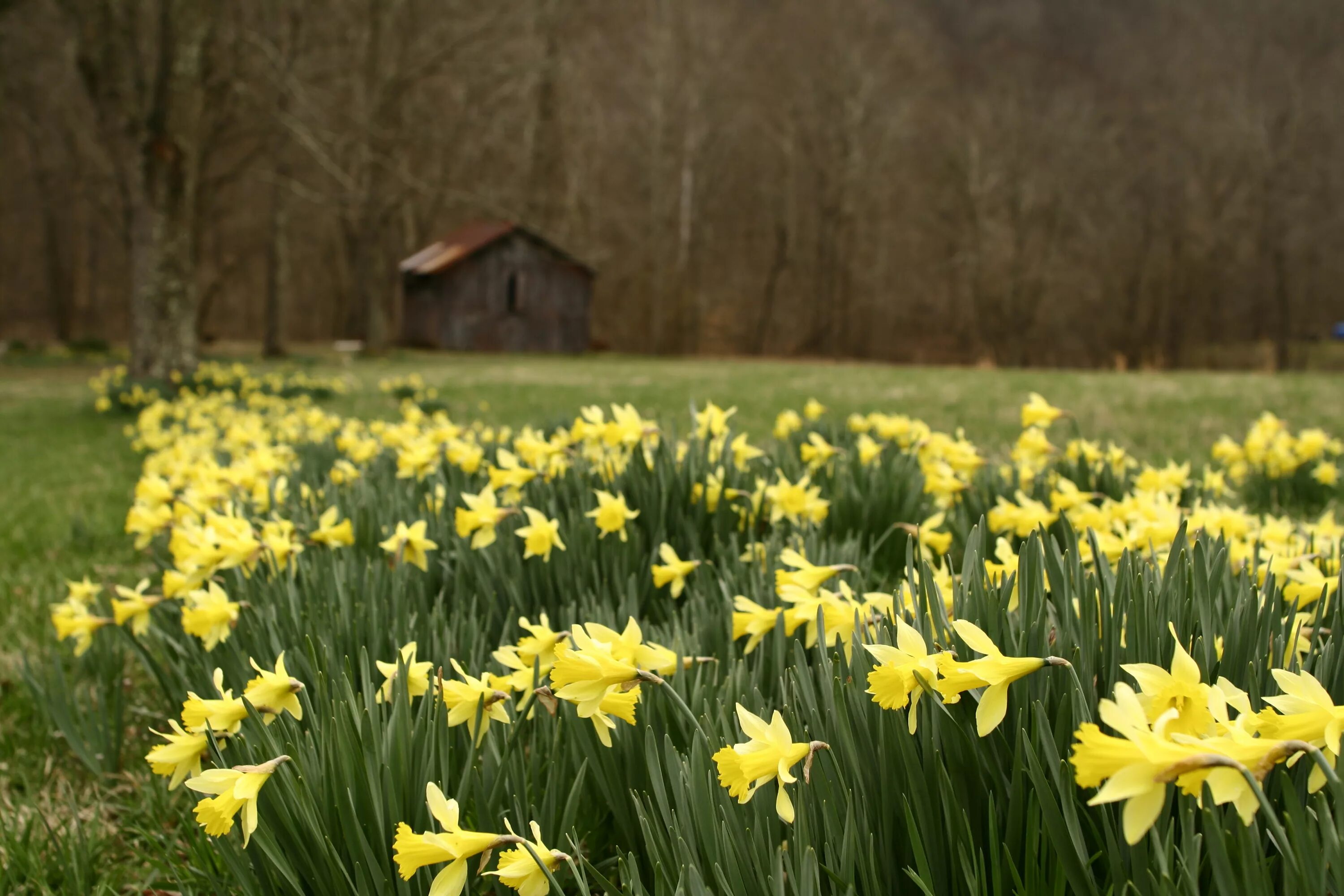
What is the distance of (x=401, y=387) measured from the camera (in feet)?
32.0

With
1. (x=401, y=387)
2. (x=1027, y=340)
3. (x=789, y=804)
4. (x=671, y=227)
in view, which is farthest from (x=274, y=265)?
(x=1027, y=340)

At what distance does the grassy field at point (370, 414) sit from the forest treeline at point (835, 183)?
9.53m

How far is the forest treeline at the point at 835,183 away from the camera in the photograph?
24906 millimetres

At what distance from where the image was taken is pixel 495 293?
28984 mm

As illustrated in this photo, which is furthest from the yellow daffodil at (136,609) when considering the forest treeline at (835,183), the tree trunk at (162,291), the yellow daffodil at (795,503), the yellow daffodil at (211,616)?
the forest treeline at (835,183)

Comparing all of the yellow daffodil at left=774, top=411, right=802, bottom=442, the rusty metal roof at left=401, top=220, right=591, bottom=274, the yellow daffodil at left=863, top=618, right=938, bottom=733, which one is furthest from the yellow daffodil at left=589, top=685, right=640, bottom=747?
the rusty metal roof at left=401, top=220, right=591, bottom=274

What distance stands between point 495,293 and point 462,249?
1723 millimetres

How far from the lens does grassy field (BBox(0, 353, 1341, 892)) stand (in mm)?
1725

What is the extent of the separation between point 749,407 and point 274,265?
14.6 m

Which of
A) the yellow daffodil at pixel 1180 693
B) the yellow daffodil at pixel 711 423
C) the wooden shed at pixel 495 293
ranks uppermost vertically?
the wooden shed at pixel 495 293

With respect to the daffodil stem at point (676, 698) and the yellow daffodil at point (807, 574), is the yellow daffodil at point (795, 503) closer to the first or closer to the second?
the yellow daffodil at point (807, 574)

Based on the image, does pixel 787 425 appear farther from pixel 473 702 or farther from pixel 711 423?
pixel 473 702

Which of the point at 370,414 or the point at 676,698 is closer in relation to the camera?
the point at 676,698

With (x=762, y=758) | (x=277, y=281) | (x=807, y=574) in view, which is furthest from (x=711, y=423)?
(x=277, y=281)
